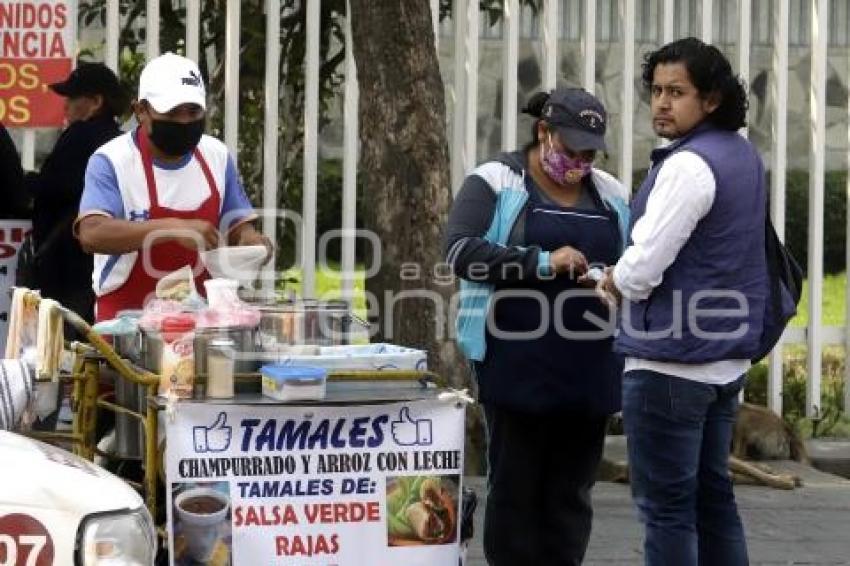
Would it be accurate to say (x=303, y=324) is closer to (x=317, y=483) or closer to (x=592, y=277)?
(x=317, y=483)

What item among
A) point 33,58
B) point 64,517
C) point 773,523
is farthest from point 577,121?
→ point 33,58

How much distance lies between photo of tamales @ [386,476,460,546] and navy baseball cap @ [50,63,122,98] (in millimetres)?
3038

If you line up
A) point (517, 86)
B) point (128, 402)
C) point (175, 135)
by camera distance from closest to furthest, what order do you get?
point (128, 402) → point (175, 135) → point (517, 86)

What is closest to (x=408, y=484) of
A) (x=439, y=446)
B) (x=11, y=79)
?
(x=439, y=446)

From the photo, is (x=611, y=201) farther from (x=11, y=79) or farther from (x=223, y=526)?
(x=11, y=79)

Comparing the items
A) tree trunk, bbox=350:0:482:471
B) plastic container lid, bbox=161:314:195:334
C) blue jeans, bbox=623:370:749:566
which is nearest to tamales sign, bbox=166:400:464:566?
plastic container lid, bbox=161:314:195:334

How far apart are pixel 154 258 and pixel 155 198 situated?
0.65 ft

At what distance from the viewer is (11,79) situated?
8492 millimetres

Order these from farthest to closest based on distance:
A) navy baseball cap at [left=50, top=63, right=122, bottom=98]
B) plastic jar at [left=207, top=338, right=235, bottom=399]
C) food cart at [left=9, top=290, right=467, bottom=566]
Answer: navy baseball cap at [left=50, top=63, right=122, bottom=98], plastic jar at [left=207, top=338, right=235, bottom=399], food cart at [left=9, top=290, right=467, bottom=566]

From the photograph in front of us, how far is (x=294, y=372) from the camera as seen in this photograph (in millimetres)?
4852

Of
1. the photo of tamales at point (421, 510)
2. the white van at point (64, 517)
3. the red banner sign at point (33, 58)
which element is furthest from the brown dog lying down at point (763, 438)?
the white van at point (64, 517)

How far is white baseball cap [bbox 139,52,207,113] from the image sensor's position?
5863mm

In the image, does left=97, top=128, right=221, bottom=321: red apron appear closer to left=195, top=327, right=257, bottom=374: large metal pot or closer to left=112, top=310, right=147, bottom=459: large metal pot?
left=112, top=310, right=147, bottom=459: large metal pot

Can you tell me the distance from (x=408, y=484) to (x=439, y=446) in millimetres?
133
